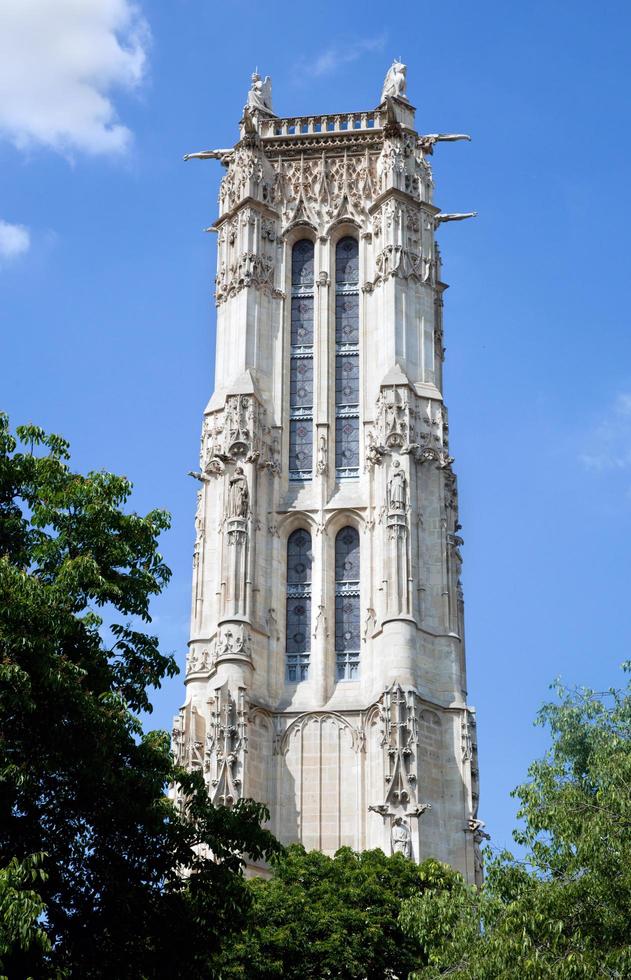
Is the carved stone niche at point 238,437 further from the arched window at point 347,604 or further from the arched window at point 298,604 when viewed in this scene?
the arched window at point 347,604

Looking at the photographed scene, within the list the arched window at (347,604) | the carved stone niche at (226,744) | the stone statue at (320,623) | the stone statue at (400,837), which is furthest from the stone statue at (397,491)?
the stone statue at (400,837)

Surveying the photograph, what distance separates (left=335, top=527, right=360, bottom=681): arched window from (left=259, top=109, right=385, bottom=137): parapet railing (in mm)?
14016

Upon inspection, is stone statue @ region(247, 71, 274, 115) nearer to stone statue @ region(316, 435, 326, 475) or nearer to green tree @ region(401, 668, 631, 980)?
stone statue @ region(316, 435, 326, 475)

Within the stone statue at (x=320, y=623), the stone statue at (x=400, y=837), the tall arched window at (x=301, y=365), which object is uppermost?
the tall arched window at (x=301, y=365)

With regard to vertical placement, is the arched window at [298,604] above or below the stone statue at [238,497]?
below

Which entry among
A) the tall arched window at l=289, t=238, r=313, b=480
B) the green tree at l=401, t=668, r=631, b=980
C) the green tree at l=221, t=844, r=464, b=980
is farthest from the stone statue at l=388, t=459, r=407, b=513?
the green tree at l=401, t=668, r=631, b=980

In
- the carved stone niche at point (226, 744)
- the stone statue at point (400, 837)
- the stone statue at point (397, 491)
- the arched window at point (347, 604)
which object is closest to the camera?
the stone statue at point (400, 837)

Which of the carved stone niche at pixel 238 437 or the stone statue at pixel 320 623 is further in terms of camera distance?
the carved stone niche at pixel 238 437

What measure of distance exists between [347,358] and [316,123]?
28.4ft

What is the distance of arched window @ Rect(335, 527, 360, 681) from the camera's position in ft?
148

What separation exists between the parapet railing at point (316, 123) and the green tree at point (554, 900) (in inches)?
1224

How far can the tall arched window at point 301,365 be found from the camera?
48219 millimetres

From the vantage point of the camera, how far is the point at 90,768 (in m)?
21.8

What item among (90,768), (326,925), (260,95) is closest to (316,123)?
(260,95)
